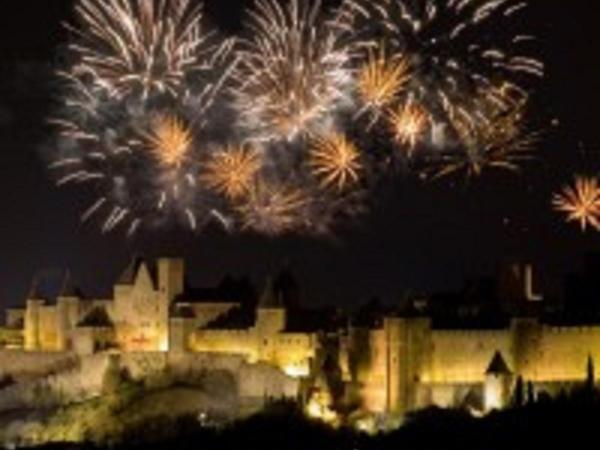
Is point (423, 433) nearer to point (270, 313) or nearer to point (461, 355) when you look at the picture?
point (461, 355)

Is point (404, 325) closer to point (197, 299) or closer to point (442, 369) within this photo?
point (442, 369)

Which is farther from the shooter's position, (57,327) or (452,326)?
(57,327)

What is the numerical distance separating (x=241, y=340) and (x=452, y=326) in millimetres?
8521

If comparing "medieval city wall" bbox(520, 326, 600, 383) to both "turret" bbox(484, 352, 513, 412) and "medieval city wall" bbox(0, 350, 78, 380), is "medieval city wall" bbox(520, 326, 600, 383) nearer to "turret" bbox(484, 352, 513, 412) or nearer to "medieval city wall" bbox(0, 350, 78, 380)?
"turret" bbox(484, 352, 513, 412)

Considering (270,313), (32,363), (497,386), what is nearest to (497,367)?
(497,386)

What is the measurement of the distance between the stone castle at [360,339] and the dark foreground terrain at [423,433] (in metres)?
2.46

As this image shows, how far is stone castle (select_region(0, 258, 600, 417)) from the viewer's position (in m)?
81.2

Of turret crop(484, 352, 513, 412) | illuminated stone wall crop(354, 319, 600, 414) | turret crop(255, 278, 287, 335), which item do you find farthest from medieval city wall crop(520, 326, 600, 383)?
turret crop(255, 278, 287, 335)

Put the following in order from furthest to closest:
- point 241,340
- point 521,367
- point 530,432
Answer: point 241,340
point 521,367
point 530,432

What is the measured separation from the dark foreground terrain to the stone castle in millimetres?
2462

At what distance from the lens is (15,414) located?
288ft

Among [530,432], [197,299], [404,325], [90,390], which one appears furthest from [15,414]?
[530,432]

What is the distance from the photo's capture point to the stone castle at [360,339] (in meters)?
81.2

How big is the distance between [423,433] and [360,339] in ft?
28.3
